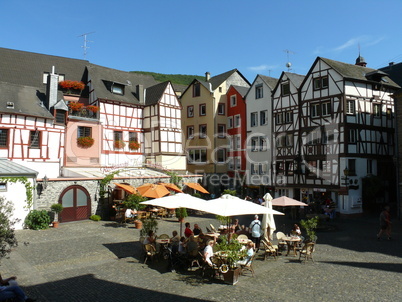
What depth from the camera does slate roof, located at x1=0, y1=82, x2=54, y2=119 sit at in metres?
24.8

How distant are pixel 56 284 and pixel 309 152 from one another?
2445cm

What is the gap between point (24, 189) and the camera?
64.5 ft

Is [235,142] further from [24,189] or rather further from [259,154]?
[24,189]

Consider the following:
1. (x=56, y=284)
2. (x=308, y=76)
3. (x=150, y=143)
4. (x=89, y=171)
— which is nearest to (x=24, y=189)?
(x=89, y=171)

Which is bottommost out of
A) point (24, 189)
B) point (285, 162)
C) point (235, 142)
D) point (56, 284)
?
point (56, 284)

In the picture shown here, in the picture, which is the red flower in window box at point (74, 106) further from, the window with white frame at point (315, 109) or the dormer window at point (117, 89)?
the window with white frame at point (315, 109)

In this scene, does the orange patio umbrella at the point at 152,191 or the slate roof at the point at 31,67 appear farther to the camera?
the slate roof at the point at 31,67

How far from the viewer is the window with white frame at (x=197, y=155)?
131 ft

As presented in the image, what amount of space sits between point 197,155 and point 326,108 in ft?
54.6

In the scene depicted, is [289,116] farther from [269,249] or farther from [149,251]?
[149,251]

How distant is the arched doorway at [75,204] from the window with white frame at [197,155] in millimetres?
18892

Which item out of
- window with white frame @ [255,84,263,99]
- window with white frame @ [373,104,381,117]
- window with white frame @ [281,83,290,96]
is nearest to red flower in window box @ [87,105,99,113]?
window with white frame @ [255,84,263,99]

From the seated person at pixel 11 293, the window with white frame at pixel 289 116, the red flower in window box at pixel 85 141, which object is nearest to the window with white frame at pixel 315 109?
the window with white frame at pixel 289 116

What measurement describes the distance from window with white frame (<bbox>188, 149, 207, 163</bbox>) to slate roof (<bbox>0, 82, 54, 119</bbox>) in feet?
60.0
